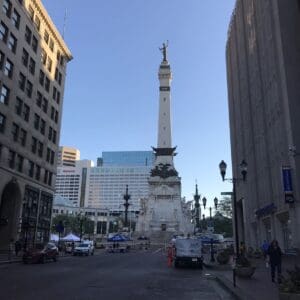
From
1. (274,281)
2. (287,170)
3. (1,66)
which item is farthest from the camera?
(1,66)

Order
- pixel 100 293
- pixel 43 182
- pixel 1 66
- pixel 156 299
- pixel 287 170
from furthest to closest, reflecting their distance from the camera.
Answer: pixel 43 182 → pixel 1 66 → pixel 287 170 → pixel 100 293 → pixel 156 299

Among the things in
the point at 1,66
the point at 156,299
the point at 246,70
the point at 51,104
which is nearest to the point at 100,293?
the point at 156,299

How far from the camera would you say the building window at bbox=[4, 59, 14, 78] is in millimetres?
44031

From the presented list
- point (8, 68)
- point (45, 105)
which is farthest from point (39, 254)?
point (45, 105)

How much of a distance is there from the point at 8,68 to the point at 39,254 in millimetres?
A: 21398

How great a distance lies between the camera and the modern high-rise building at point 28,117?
4406cm

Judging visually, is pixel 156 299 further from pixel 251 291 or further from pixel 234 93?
pixel 234 93

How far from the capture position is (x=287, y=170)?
32.1 meters

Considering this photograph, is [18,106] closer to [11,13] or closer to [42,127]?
[42,127]

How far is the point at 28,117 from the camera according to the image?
163 ft

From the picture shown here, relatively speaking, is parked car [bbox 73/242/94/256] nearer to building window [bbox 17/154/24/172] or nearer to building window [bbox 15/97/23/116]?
building window [bbox 17/154/24/172]

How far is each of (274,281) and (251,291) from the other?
442 centimetres

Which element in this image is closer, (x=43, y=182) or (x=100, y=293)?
(x=100, y=293)

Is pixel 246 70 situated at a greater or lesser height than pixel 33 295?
greater
